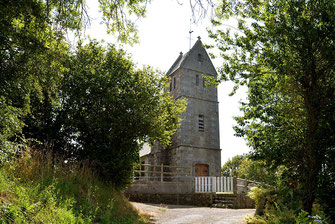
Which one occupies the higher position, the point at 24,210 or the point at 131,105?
A: the point at 131,105

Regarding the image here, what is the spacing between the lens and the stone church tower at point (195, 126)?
2391cm

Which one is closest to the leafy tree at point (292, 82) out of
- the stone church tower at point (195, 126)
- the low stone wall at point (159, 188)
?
the low stone wall at point (159, 188)

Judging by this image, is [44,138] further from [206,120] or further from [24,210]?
[206,120]

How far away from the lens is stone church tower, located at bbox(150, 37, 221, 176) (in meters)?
23.9

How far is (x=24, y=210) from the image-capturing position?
5.50 metres

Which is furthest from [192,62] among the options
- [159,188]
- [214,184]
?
[159,188]

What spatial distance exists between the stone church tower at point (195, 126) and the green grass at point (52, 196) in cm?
1363

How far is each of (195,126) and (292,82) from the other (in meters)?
16.9

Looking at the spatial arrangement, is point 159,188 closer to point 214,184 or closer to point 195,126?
point 214,184

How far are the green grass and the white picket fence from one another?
8.61 m

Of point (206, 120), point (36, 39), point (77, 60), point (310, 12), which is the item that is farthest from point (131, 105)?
point (206, 120)

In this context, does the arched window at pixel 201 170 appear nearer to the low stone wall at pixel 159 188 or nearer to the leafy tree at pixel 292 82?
the low stone wall at pixel 159 188

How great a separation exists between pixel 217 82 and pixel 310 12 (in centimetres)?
327

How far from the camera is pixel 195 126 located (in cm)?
2478
